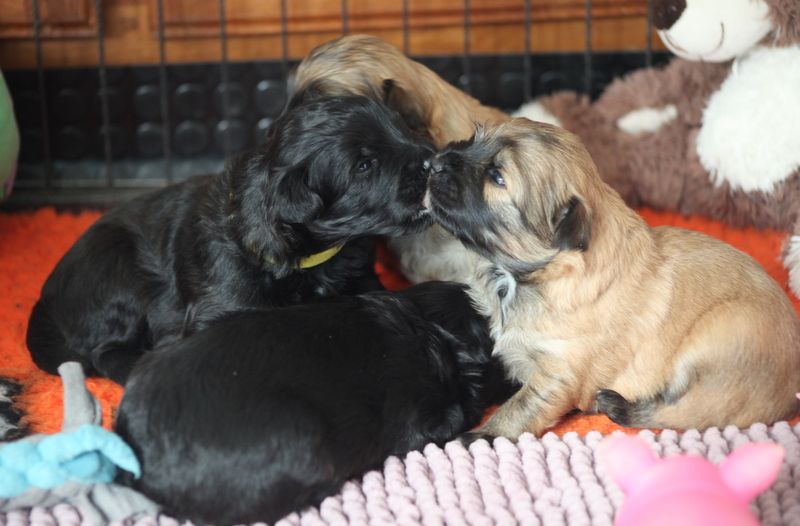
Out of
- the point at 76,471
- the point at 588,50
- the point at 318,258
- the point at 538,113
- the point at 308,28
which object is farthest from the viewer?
the point at 308,28

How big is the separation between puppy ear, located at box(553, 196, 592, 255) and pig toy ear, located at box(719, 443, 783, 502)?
32.2 inches

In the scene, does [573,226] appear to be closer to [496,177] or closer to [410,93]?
[496,177]

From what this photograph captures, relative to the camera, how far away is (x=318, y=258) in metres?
2.63

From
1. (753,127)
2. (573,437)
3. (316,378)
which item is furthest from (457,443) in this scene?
(753,127)

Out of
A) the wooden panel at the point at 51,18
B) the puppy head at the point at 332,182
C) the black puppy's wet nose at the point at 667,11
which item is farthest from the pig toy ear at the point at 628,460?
the wooden panel at the point at 51,18

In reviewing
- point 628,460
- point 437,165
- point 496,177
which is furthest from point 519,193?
point 628,460

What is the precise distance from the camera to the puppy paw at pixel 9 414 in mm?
2357

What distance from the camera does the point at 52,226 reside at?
388 cm

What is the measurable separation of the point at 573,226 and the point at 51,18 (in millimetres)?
2942

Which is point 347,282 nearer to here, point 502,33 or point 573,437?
point 573,437


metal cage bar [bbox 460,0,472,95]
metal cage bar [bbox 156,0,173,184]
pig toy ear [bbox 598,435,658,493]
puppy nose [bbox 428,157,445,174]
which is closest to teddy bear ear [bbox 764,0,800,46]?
metal cage bar [bbox 460,0,472,95]

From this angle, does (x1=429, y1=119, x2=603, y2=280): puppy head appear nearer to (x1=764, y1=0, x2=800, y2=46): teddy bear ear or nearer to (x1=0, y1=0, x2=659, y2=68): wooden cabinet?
(x1=764, y1=0, x2=800, y2=46): teddy bear ear

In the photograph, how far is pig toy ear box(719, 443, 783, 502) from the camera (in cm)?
146

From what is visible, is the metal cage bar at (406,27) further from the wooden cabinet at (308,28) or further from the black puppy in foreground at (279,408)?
the black puppy in foreground at (279,408)
